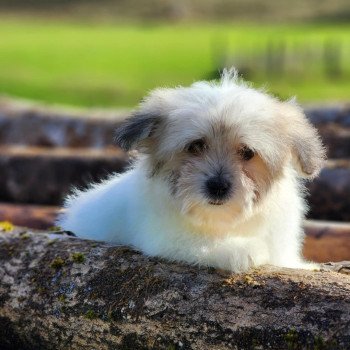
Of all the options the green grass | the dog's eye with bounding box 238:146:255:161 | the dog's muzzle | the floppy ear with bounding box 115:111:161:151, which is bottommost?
the green grass

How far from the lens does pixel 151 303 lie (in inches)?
220

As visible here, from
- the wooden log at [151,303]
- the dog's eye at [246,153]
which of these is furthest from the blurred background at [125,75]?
the wooden log at [151,303]

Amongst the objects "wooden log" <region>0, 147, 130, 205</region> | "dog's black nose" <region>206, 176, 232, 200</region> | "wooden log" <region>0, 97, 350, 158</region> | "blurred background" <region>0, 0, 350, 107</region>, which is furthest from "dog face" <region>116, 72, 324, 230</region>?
"blurred background" <region>0, 0, 350, 107</region>

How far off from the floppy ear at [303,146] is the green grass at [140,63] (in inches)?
753

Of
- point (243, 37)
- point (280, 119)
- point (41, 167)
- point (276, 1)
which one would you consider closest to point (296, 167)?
point (280, 119)

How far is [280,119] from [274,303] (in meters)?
1.26

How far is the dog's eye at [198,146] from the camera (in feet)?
17.9

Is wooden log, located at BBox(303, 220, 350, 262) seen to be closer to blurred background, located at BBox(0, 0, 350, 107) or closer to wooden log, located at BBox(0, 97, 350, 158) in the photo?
wooden log, located at BBox(0, 97, 350, 158)

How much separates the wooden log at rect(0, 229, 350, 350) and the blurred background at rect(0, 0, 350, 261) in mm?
1202

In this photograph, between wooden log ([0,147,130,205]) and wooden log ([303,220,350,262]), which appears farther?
wooden log ([0,147,130,205])

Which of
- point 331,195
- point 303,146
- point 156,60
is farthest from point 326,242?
point 156,60

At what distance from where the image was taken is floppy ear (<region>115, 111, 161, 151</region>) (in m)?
5.70

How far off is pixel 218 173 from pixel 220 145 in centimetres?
20

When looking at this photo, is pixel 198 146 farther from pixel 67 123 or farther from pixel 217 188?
pixel 67 123
